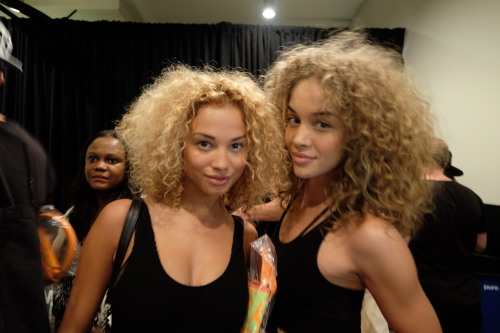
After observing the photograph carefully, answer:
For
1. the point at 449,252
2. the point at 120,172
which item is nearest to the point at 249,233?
the point at 120,172

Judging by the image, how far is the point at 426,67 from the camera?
3.44 metres

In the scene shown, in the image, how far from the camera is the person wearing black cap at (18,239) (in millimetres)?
839

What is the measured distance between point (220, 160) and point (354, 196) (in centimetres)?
47

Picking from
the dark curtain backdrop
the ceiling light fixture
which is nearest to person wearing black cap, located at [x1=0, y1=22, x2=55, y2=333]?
the ceiling light fixture

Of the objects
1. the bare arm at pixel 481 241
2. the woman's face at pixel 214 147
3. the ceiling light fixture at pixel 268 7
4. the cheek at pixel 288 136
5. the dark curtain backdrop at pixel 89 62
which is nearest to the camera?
the woman's face at pixel 214 147

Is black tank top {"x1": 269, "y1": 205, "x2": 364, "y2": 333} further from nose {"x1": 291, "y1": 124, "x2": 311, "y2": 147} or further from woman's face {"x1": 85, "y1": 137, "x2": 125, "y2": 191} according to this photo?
woman's face {"x1": 85, "y1": 137, "x2": 125, "y2": 191}

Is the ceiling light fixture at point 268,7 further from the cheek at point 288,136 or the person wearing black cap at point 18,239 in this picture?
the person wearing black cap at point 18,239

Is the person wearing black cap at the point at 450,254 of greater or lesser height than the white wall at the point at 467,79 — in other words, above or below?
below

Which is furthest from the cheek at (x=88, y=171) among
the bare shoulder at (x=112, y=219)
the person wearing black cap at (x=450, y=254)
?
the person wearing black cap at (x=450, y=254)

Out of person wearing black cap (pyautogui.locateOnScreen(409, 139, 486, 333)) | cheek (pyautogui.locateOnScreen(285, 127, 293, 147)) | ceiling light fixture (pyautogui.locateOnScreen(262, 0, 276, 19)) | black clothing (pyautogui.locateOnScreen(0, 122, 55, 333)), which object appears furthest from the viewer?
ceiling light fixture (pyautogui.locateOnScreen(262, 0, 276, 19))

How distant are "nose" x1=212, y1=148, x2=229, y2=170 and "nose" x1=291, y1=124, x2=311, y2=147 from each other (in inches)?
9.5

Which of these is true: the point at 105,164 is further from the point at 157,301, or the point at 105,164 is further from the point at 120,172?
the point at 157,301

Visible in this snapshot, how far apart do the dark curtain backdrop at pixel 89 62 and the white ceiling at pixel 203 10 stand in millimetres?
290

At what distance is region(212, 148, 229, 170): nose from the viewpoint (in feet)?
3.59
